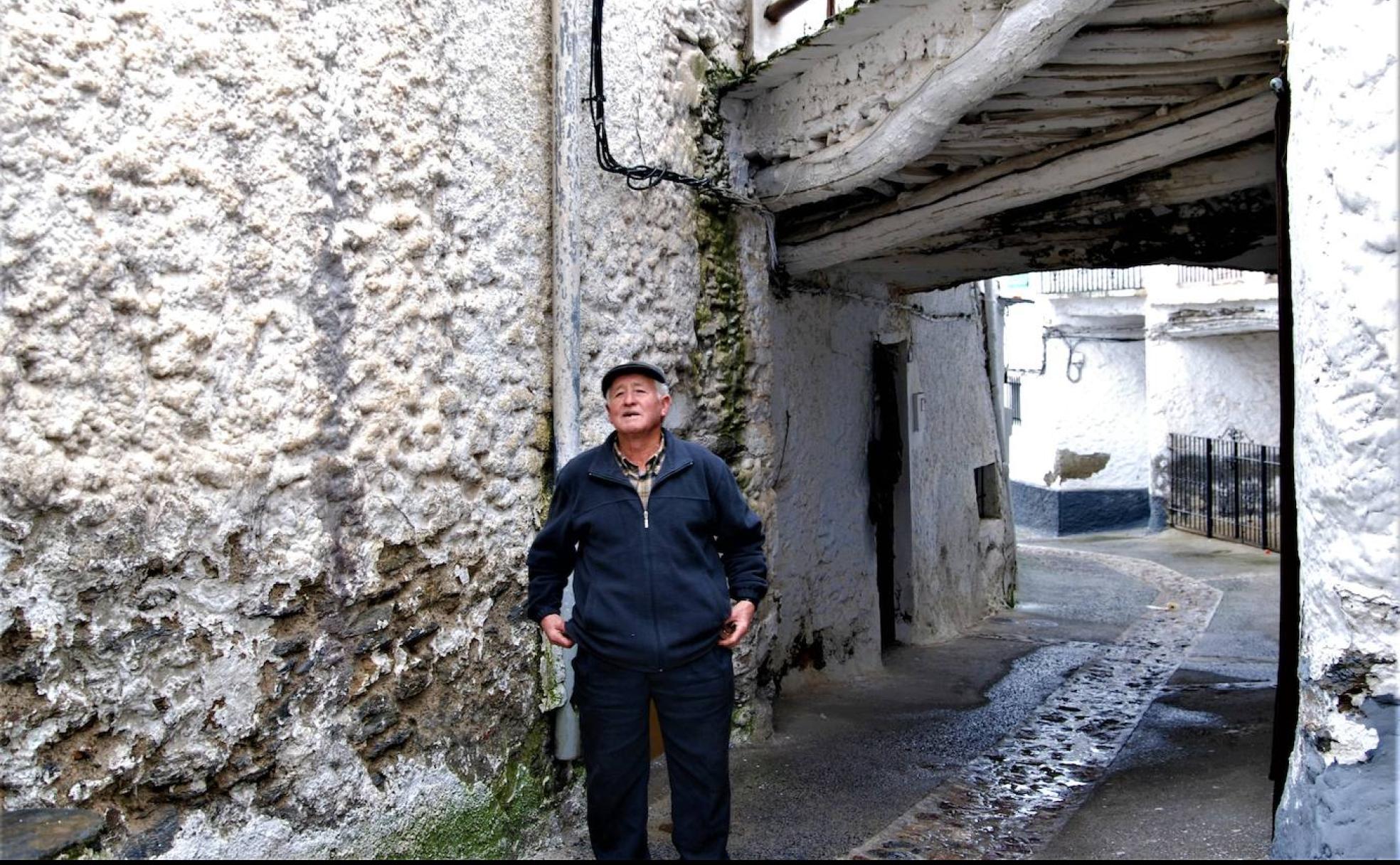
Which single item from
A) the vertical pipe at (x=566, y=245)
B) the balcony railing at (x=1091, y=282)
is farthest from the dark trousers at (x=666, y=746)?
the balcony railing at (x=1091, y=282)

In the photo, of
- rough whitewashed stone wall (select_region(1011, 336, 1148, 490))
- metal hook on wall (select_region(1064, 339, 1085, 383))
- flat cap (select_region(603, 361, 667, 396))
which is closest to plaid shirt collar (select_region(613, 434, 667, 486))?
flat cap (select_region(603, 361, 667, 396))

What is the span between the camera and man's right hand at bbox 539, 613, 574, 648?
3.10m

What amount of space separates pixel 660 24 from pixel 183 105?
212cm

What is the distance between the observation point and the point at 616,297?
4.21 m

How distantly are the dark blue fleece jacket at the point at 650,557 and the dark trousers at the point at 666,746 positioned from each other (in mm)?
58

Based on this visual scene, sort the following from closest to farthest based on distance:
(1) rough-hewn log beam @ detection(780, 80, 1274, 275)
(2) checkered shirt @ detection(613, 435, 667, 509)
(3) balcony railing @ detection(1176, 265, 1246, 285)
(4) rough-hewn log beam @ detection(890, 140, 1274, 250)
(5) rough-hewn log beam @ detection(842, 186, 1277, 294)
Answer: (2) checkered shirt @ detection(613, 435, 667, 509) → (1) rough-hewn log beam @ detection(780, 80, 1274, 275) → (4) rough-hewn log beam @ detection(890, 140, 1274, 250) → (5) rough-hewn log beam @ detection(842, 186, 1277, 294) → (3) balcony railing @ detection(1176, 265, 1246, 285)

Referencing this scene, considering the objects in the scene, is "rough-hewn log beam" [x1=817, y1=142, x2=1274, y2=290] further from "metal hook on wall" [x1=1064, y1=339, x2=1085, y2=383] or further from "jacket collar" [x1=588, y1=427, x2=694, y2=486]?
"metal hook on wall" [x1=1064, y1=339, x2=1085, y2=383]

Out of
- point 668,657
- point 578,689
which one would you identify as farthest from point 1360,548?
point 578,689

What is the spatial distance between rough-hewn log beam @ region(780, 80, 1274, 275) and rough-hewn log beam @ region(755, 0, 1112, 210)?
42cm

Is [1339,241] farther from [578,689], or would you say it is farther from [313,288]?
[313,288]

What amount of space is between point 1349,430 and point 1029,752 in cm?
293

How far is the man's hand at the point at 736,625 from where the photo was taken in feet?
9.98

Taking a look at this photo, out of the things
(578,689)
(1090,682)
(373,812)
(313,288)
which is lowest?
(1090,682)

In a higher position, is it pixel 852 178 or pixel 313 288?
pixel 852 178
